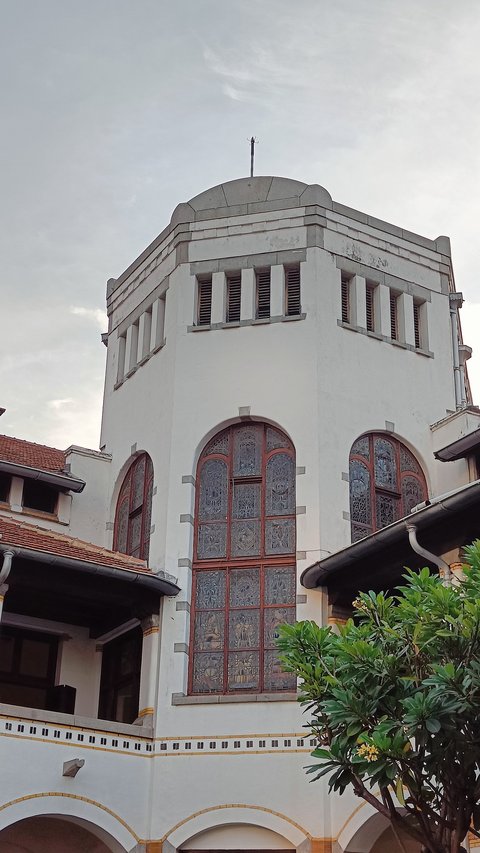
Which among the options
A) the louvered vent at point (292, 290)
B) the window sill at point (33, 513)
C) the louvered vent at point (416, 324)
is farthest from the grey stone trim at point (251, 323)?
the window sill at point (33, 513)

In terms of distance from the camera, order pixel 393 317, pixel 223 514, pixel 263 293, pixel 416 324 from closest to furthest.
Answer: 1. pixel 223 514
2. pixel 263 293
3. pixel 393 317
4. pixel 416 324

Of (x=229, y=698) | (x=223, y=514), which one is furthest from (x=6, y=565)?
(x=223, y=514)

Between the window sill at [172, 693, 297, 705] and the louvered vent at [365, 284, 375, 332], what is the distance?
7.43 metres

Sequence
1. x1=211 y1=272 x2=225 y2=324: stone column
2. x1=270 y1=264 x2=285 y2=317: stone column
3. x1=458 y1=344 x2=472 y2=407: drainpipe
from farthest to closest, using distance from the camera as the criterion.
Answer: x1=458 y1=344 x2=472 y2=407: drainpipe
x1=211 y1=272 x2=225 y2=324: stone column
x1=270 y1=264 x2=285 y2=317: stone column

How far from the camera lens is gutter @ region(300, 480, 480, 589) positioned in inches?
603

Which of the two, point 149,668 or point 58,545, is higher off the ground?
point 58,545

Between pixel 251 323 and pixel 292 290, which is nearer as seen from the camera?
pixel 251 323

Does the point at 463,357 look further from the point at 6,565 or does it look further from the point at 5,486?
the point at 6,565

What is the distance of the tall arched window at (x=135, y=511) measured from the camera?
20.9 metres

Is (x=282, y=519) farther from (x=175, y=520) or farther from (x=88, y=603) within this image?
(x=88, y=603)

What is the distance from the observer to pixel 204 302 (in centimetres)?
2192

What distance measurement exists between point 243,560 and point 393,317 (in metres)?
6.05

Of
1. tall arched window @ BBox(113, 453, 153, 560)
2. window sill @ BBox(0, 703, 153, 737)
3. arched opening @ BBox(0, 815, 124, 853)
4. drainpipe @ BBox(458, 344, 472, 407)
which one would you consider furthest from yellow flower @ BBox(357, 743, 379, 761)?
drainpipe @ BBox(458, 344, 472, 407)

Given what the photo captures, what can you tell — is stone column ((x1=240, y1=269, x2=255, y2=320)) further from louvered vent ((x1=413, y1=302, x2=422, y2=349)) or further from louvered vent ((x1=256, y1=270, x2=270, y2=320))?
louvered vent ((x1=413, y1=302, x2=422, y2=349))
